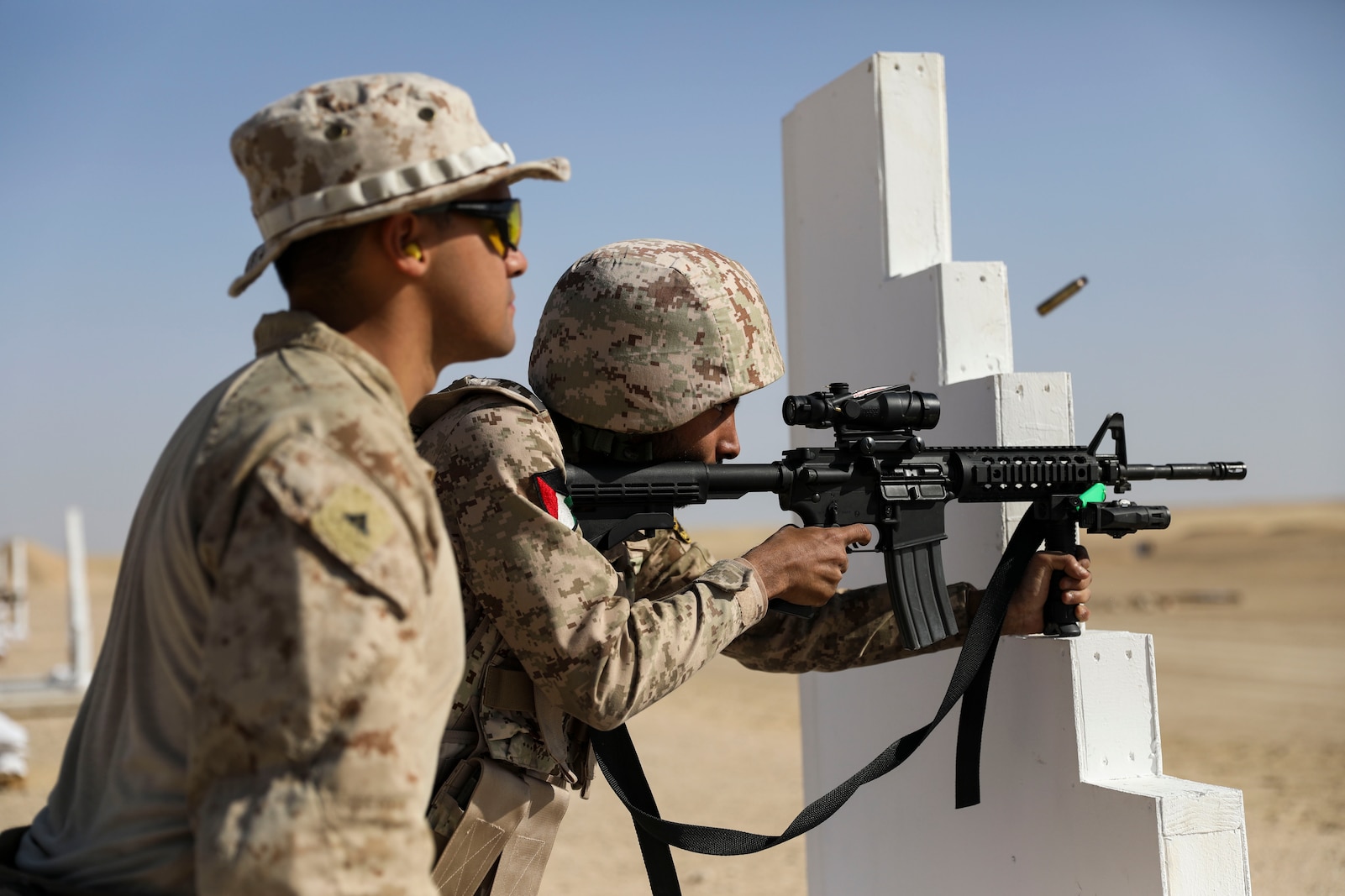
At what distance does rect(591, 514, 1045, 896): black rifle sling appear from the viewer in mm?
3215

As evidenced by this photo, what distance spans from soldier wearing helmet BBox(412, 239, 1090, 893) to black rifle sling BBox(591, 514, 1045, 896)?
95 millimetres

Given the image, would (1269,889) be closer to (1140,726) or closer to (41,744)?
(1140,726)

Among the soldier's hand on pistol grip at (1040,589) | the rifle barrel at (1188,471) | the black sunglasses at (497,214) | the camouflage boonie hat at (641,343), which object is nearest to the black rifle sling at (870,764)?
the soldier's hand on pistol grip at (1040,589)

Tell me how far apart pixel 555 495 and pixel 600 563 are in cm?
19

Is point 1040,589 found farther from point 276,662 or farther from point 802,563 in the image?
point 276,662

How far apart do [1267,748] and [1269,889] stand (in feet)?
15.9

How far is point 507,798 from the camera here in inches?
111

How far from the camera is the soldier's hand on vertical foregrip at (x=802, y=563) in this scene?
3045 millimetres

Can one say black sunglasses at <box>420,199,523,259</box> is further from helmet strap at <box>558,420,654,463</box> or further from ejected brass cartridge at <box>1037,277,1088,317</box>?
ejected brass cartridge at <box>1037,277,1088,317</box>

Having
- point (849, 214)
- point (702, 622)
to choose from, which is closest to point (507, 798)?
point (702, 622)

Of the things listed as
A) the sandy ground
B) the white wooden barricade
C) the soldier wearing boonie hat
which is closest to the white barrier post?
the sandy ground

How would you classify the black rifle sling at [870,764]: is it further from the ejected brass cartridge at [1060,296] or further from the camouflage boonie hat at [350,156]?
the camouflage boonie hat at [350,156]

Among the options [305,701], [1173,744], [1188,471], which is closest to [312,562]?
[305,701]

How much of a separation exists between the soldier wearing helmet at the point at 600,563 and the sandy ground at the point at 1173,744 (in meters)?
4.14
